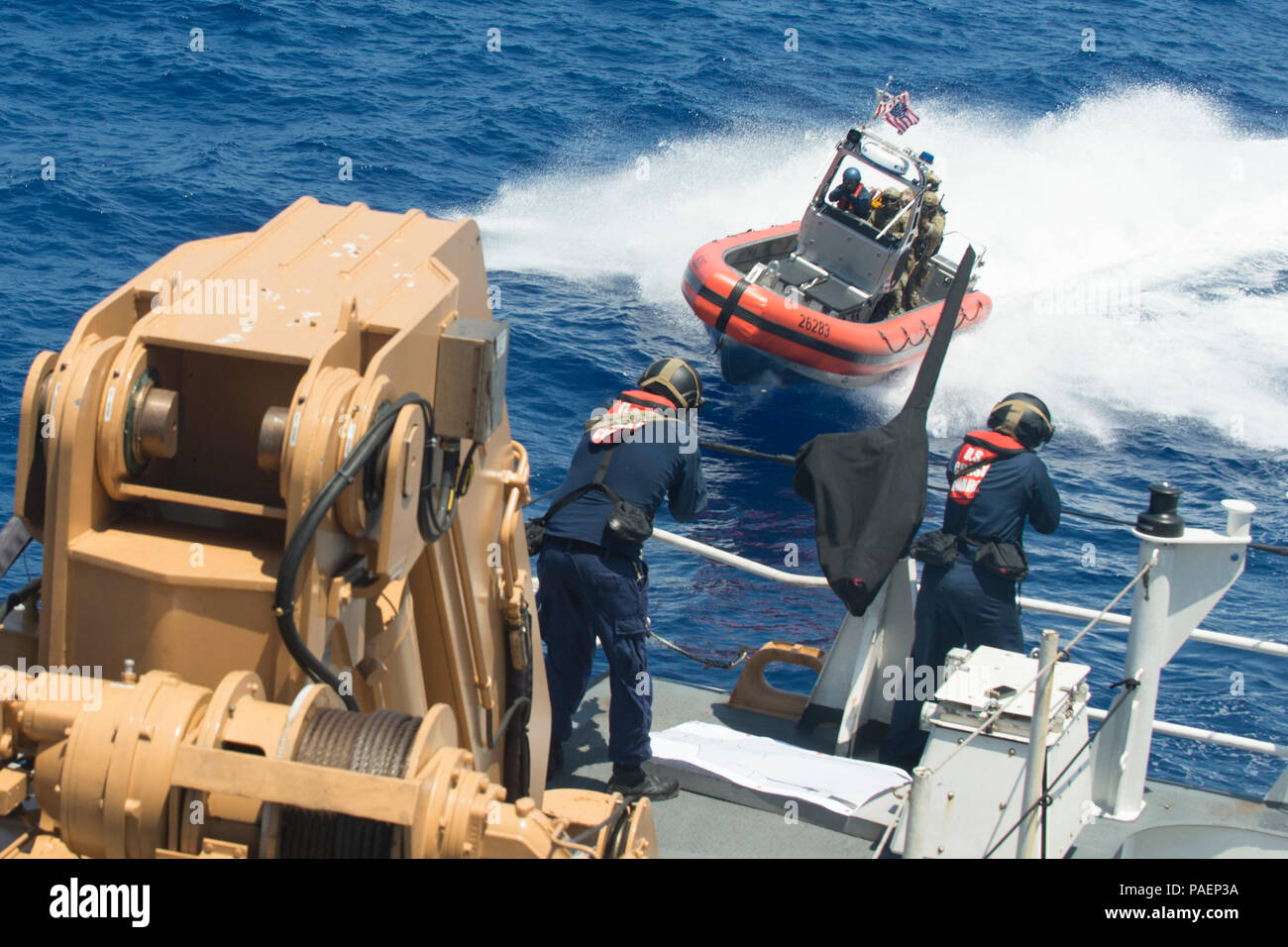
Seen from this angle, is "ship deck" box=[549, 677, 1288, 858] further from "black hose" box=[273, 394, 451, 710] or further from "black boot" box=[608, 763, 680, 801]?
"black hose" box=[273, 394, 451, 710]

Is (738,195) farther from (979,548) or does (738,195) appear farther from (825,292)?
(979,548)

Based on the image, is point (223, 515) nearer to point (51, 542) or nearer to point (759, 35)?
point (51, 542)

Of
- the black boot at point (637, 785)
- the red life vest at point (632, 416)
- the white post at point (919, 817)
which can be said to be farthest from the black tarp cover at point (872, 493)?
the white post at point (919, 817)

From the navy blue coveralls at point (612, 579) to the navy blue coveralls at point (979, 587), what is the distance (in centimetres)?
111

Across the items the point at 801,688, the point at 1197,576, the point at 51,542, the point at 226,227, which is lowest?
the point at 801,688

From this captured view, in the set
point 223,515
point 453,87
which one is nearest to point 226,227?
point 453,87

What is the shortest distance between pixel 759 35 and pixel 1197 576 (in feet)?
103

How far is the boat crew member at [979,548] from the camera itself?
5340mm

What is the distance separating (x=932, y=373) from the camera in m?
5.05

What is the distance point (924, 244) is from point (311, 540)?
1537cm

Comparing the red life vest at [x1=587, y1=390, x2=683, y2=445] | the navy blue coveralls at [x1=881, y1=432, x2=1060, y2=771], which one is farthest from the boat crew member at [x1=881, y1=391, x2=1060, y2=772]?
the red life vest at [x1=587, y1=390, x2=683, y2=445]

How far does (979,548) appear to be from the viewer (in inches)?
212

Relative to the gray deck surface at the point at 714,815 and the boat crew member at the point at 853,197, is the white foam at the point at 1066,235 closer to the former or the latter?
the boat crew member at the point at 853,197

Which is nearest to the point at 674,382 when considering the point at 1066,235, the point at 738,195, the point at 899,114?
the point at 899,114
